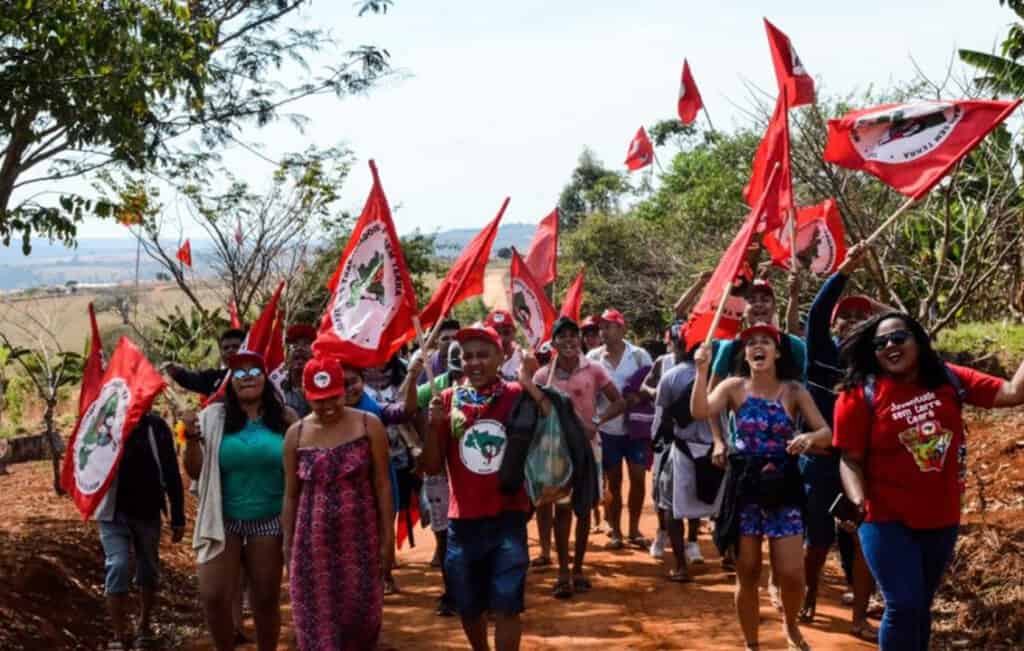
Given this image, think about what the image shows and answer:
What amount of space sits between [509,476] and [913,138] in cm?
296

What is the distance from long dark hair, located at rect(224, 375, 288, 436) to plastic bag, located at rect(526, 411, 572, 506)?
4.35 ft

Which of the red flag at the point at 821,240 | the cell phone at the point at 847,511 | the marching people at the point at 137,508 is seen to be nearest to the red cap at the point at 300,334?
the marching people at the point at 137,508

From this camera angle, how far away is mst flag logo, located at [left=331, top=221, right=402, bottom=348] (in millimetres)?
6965

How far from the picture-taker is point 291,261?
1867 cm

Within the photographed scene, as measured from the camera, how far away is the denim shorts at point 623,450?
10.4 meters

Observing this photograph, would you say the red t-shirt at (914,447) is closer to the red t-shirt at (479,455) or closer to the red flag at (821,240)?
the red t-shirt at (479,455)

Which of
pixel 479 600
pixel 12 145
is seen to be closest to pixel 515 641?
pixel 479 600

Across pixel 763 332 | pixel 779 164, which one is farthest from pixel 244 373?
pixel 779 164

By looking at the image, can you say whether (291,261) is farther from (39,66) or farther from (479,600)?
(479,600)

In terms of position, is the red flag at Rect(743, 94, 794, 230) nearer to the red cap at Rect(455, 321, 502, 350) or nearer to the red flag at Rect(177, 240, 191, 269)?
the red cap at Rect(455, 321, 502, 350)

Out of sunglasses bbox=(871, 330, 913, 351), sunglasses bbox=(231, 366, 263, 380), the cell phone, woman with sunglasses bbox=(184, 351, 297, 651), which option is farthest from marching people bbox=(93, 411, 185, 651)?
sunglasses bbox=(871, 330, 913, 351)

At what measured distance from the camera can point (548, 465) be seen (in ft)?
20.5

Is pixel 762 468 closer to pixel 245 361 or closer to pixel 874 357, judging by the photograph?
pixel 874 357

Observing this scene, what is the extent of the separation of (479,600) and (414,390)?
3.89 feet
